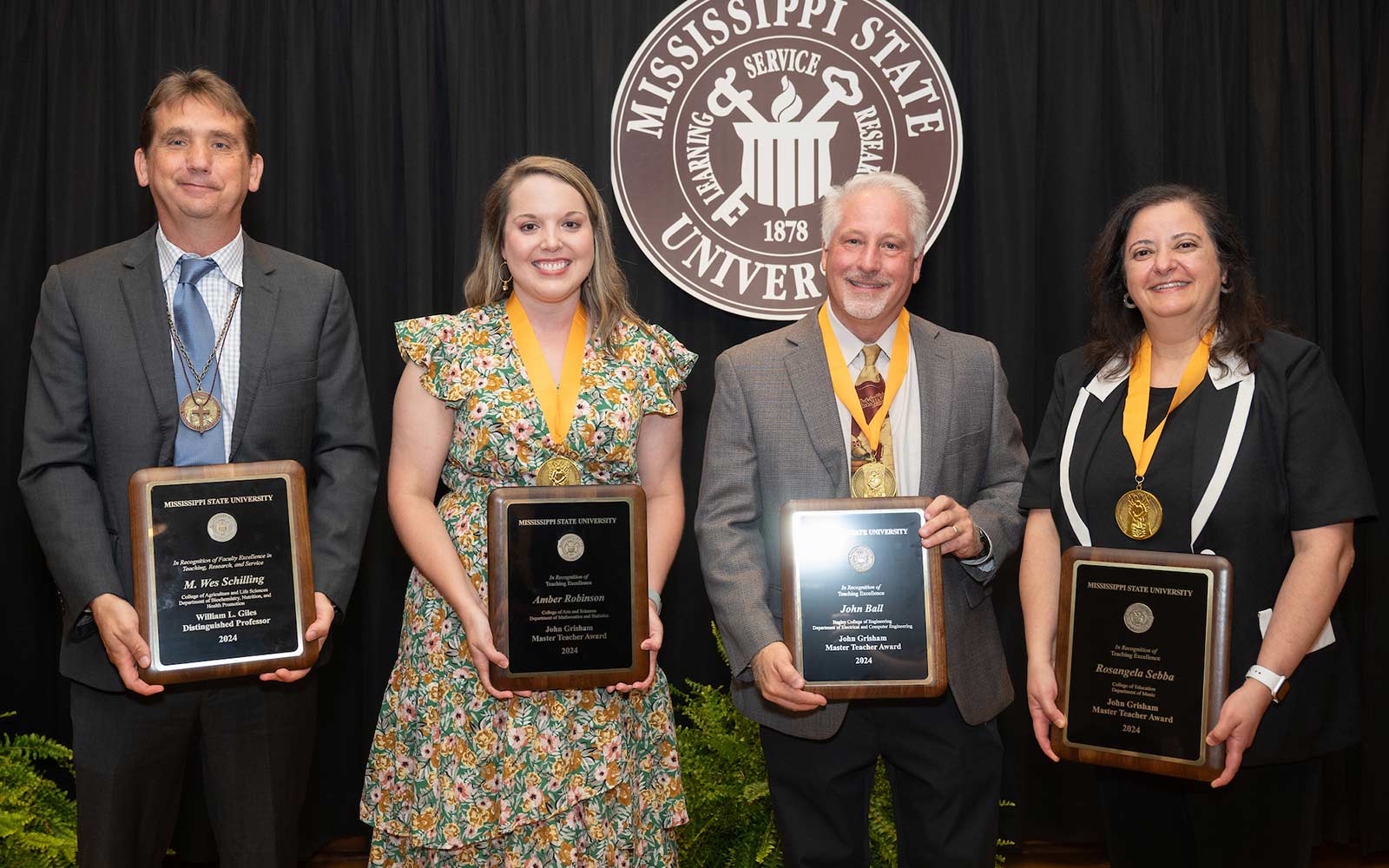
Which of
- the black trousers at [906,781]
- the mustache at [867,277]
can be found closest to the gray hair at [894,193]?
the mustache at [867,277]

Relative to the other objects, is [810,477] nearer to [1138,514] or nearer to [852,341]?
[852,341]

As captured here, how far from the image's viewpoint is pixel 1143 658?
6.55 ft

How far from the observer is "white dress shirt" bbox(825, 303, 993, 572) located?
2.28 metres

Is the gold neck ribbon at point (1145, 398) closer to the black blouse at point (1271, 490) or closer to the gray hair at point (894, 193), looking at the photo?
the black blouse at point (1271, 490)

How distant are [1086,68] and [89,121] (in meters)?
3.22

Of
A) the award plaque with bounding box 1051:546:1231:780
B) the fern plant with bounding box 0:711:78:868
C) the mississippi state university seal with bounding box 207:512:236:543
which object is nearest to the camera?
the award plaque with bounding box 1051:546:1231:780

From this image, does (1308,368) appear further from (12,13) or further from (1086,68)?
(12,13)

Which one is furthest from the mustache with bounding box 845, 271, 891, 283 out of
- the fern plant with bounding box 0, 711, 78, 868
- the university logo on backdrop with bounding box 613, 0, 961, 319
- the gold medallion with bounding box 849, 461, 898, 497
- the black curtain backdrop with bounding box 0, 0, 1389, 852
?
the fern plant with bounding box 0, 711, 78, 868

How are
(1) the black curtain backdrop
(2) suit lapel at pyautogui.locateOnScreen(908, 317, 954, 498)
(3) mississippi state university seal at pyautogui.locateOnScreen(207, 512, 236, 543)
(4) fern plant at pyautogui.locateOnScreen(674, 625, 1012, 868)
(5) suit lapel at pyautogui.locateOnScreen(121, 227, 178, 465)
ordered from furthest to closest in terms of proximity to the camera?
(1) the black curtain backdrop
(4) fern plant at pyautogui.locateOnScreen(674, 625, 1012, 868)
(2) suit lapel at pyautogui.locateOnScreen(908, 317, 954, 498)
(5) suit lapel at pyautogui.locateOnScreen(121, 227, 178, 465)
(3) mississippi state university seal at pyautogui.locateOnScreen(207, 512, 236, 543)

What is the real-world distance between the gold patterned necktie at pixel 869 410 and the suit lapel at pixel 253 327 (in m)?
1.21

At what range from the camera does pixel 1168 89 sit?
12.3 feet

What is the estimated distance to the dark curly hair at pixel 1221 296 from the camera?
2.13 meters

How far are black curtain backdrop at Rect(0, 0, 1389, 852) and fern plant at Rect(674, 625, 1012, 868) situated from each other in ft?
1.28

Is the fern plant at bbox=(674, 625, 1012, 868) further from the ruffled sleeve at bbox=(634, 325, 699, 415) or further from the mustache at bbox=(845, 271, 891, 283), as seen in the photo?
the mustache at bbox=(845, 271, 891, 283)
